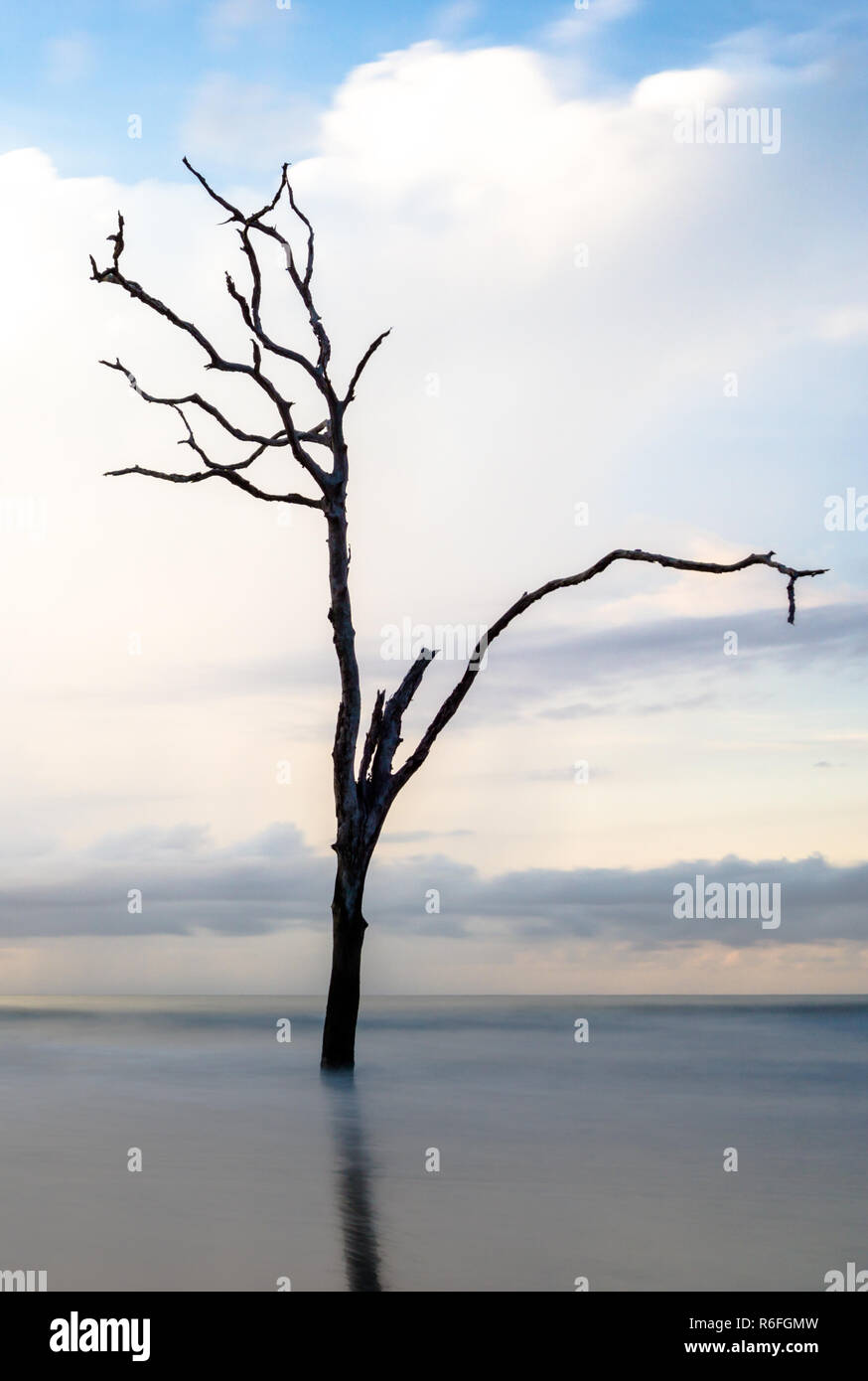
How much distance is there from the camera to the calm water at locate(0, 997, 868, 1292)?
689 centimetres

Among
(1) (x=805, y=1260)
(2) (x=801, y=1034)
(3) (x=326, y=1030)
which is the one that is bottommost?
(2) (x=801, y=1034)

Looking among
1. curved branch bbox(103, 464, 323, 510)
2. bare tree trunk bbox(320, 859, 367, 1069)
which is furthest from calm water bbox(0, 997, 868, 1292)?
curved branch bbox(103, 464, 323, 510)

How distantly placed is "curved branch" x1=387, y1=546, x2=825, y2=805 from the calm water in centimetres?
396

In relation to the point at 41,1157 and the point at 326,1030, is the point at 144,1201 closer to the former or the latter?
the point at 41,1157

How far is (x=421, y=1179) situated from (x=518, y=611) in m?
8.22

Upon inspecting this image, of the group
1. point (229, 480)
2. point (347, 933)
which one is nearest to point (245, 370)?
point (229, 480)

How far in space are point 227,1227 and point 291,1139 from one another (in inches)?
150

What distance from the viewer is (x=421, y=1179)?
9469mm

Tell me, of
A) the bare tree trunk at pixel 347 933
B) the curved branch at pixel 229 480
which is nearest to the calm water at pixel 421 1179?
the bare tree trunk at pixel 347 933

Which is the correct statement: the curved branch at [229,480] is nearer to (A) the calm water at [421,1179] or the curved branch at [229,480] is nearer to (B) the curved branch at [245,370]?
(B) the curved branch at [245,370]

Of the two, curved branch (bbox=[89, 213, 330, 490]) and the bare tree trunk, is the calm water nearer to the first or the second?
the bare tree trunk

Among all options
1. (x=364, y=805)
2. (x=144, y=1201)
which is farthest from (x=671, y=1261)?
(x=364, y=805)

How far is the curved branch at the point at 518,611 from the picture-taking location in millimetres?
15977
